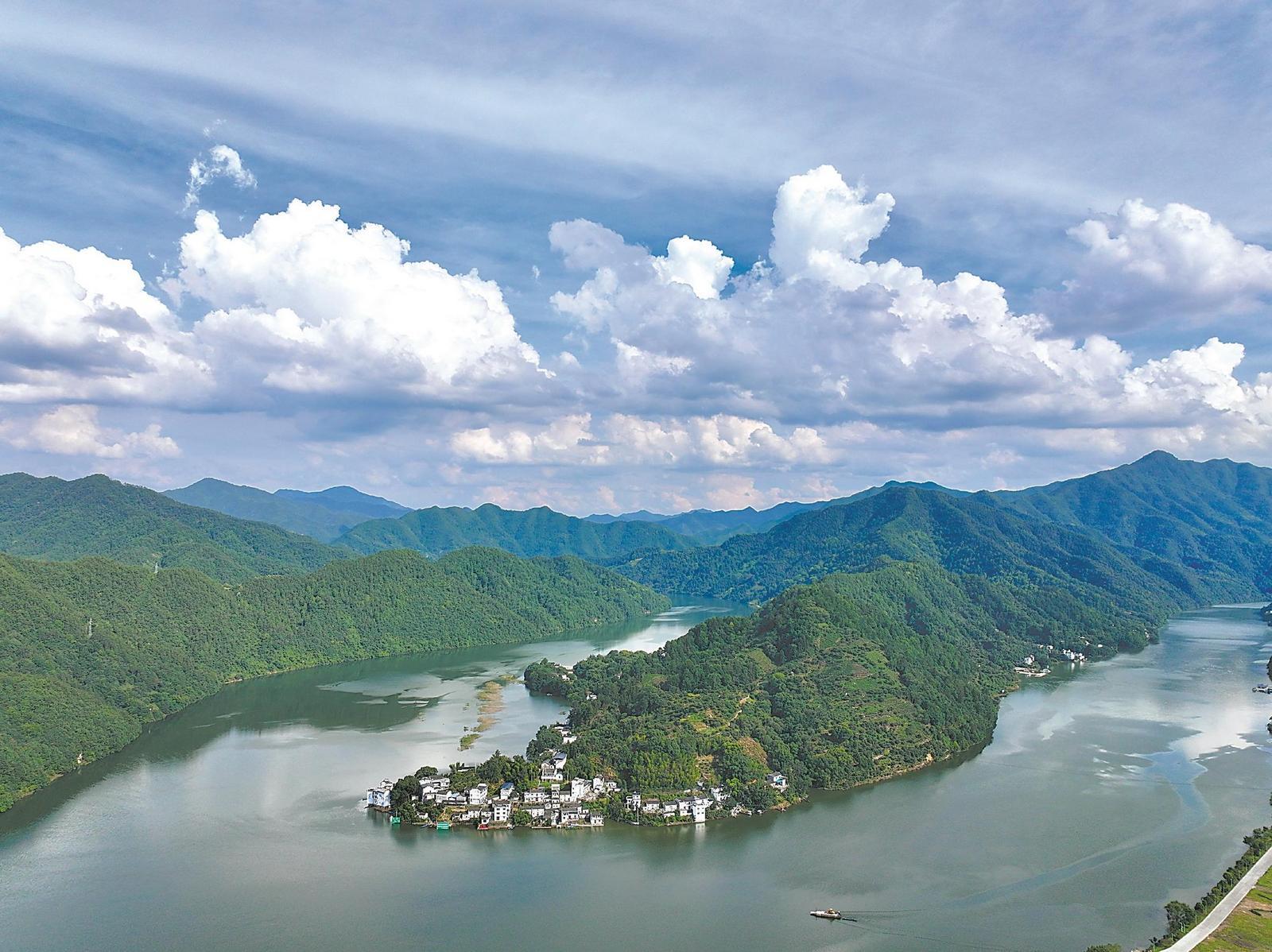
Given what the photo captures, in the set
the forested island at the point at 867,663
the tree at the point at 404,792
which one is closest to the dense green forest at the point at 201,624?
the tree at the point at 404,792

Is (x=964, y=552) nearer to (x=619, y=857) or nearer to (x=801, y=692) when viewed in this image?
(x=801, y=692)

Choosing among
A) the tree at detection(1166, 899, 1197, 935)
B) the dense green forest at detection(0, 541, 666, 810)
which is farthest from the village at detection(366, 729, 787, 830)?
the dense green forest at detection(0, 541, 666, 810)

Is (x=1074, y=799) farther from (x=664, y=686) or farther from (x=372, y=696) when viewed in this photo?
(x=372, y=696)

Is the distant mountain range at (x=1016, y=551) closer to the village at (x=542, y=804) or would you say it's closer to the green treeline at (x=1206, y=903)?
the village at (x=542, y=804)

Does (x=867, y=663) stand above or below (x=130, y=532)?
below

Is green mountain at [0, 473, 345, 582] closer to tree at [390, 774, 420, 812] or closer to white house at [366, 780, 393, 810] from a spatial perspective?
white house at [366, 780, 393, 810]

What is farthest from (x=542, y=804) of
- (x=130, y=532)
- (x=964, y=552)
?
(x=964, y=552)
